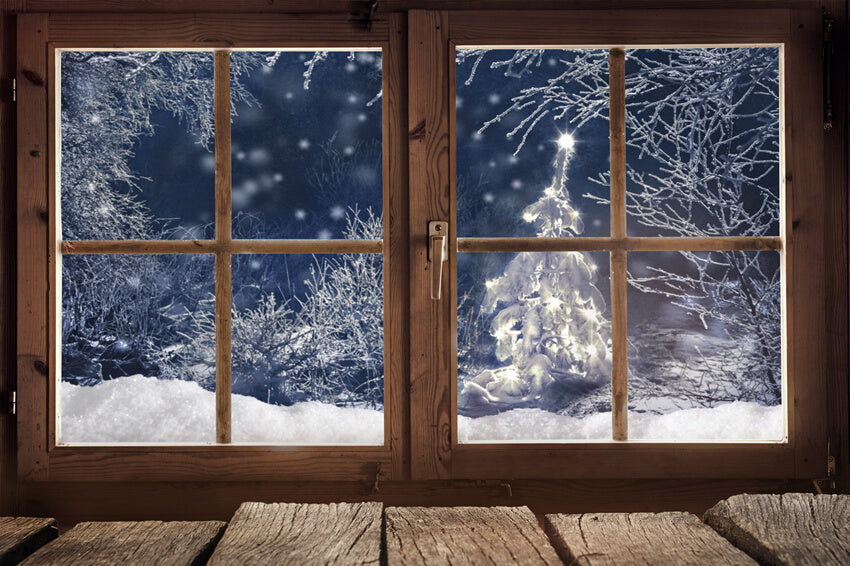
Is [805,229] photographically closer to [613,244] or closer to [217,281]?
[613,244]

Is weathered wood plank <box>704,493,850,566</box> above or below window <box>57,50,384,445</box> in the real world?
below

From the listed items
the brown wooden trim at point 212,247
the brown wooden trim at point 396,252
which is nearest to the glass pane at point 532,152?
the brown wooden trim at point 396,252

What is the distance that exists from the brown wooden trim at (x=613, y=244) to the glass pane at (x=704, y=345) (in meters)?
0.02

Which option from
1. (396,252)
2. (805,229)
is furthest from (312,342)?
(805,229)

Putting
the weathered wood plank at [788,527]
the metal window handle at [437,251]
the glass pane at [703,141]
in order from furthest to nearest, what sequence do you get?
1. the glass pane at [703,141]
2. the metal window handle at [437,251]
3. the weathered wood plank at [788,527]

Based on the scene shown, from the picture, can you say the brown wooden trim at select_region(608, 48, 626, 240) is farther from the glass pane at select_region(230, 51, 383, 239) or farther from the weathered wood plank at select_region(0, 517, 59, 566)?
the weathered wood plank at select_region(0, 517, 59, 566)

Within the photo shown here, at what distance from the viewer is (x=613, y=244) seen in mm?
1366

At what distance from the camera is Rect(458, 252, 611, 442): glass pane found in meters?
1.39

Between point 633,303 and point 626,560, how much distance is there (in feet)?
2.67

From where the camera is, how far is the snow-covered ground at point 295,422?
1379 millimetres

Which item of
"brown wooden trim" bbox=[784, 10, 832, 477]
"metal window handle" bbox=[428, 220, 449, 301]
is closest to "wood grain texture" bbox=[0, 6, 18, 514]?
"metal window handle" bbox=[428, 220, 449, 301]

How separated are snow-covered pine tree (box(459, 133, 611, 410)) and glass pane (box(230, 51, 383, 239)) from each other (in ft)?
1.22

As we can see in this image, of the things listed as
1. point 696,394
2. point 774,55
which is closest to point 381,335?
point 696,394

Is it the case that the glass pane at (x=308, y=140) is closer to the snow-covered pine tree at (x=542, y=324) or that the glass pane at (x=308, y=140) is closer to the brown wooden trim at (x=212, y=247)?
the brown wooden trim at (x=212, y=247)
